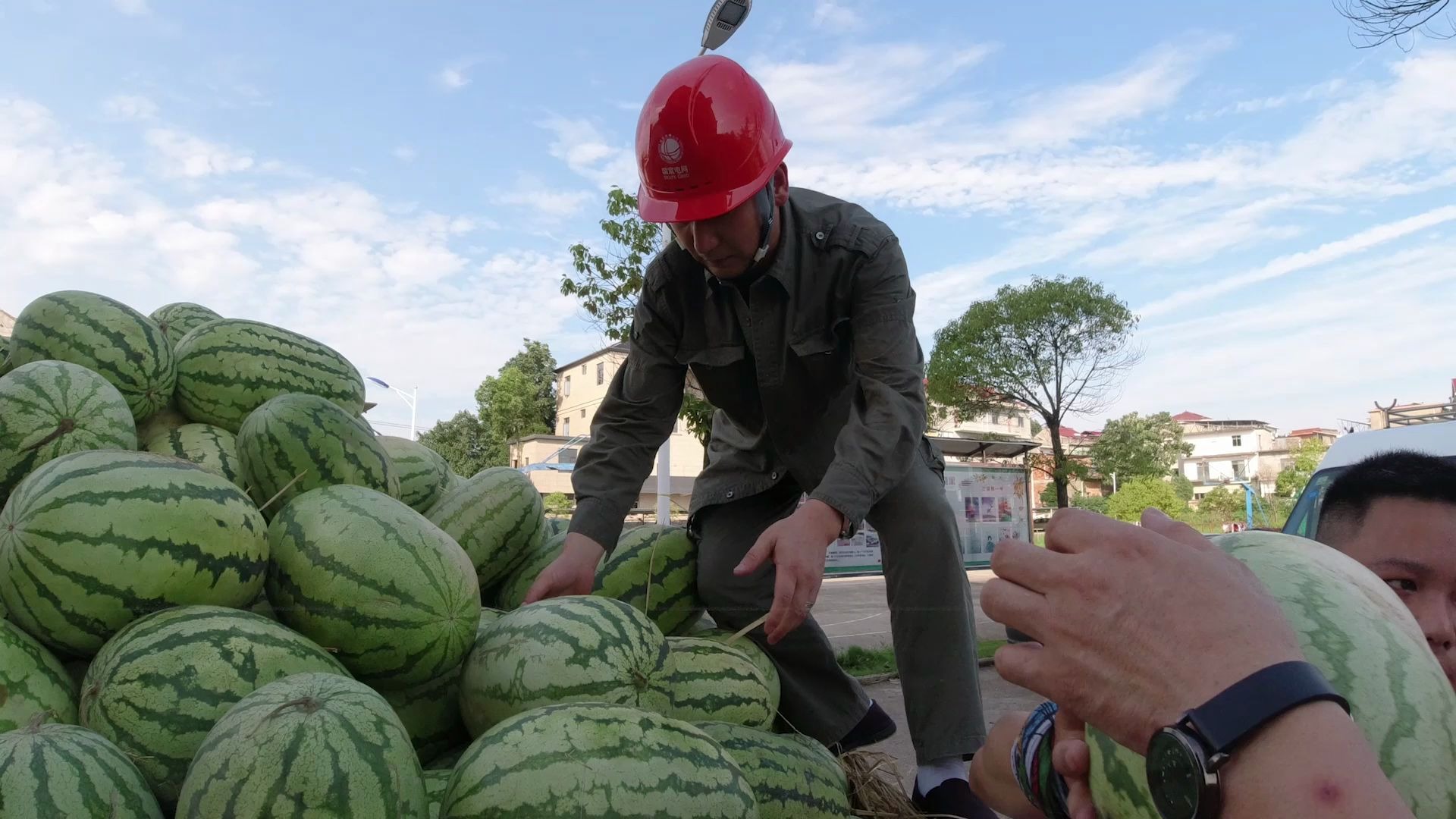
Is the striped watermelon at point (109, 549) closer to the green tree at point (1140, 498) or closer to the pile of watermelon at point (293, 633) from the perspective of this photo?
the pile of watermelon at point (293, 633)

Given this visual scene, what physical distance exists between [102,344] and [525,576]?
1236 millimetres

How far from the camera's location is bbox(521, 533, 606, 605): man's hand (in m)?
2.32

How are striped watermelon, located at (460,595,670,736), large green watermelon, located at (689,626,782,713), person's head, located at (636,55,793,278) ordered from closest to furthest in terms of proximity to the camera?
striped watermelon, located at (460,595,670,736)
large green watermelon, located at (689,626,782,713)
person's head, located at (636,55,793,278)

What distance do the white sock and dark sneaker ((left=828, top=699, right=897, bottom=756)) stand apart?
0.98 feet

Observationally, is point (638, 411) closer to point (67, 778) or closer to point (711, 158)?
point (711, 158)

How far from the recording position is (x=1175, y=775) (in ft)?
2.85

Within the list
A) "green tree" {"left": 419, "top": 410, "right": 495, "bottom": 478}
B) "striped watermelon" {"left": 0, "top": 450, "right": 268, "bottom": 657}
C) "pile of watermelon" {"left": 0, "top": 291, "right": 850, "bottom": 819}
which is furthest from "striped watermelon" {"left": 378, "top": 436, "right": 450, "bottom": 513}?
"green tree" {"left": 419, "top": 410, "right": 495, "bottom": 478}

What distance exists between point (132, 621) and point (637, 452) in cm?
154

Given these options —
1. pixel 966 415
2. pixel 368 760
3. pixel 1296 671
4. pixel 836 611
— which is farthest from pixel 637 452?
pixel 966 415

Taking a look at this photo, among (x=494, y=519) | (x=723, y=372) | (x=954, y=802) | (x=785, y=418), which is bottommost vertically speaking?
(x=954, y=802)

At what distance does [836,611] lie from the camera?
32.7ft

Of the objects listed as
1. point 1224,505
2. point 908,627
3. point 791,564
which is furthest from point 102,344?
point 1224,505

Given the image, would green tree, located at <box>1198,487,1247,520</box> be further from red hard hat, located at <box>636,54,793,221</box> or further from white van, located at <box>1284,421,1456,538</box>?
red hard hat, located at <box>636,54,793,221</box>

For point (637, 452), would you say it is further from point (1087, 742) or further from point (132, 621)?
point (1087, 742)
